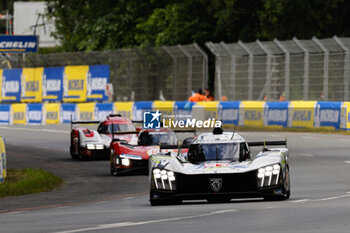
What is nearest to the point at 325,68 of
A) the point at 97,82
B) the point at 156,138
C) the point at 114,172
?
the point at 156,138

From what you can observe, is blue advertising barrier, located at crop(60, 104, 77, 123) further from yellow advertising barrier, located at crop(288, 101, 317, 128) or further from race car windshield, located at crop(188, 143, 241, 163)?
race car windshield, located at crop(188, 143, 241, 163)

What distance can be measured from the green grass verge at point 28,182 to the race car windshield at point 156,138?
2121mm

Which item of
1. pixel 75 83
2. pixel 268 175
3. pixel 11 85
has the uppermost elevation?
pixel 75 83

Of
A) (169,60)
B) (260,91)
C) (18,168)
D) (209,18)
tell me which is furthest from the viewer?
(209,18)

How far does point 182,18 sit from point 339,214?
41.6 meters

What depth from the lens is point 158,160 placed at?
601 inches

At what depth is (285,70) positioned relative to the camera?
3956 centimetres

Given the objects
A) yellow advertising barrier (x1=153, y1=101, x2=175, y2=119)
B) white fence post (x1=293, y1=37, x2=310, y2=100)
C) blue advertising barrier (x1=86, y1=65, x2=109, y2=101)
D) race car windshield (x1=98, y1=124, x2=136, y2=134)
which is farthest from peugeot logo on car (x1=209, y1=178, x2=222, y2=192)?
blue advertising barrier (x1=86, y1=65, x2=109, y2=101)

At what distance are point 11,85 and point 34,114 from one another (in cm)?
946

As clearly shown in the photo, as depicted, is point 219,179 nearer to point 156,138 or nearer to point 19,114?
point 156,138

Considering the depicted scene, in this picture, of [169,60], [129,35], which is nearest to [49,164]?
[169,60]

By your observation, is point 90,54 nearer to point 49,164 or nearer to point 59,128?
point 59,128

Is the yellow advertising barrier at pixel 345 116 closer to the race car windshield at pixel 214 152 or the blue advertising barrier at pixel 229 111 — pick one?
the blue advertising barrier at pixel 229 111

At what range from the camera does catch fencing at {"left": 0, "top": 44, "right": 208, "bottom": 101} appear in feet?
148
